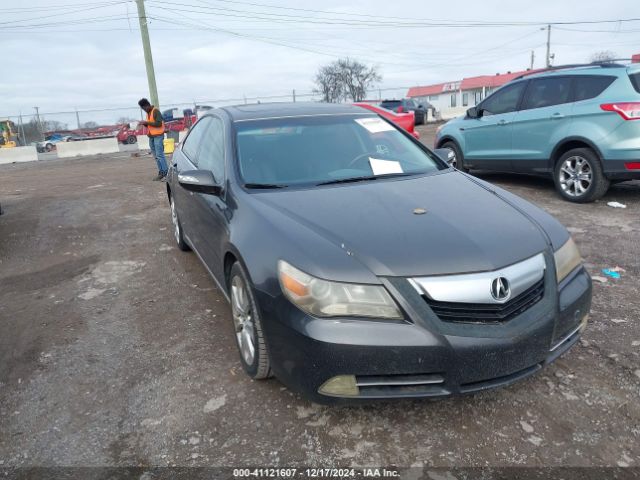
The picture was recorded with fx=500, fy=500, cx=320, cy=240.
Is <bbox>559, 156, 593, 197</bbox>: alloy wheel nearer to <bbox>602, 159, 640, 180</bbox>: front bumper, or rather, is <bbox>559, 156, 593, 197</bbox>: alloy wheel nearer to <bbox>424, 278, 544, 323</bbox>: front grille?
<bbox>602, 159, 640, 180</bbox>: front bumper

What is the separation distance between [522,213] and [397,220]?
0.76m

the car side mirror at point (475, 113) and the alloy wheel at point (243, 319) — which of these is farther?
the car side mirror at point (475, 113)

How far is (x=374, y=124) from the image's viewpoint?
404 cm

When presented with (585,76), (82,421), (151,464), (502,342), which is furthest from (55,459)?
(585,76)

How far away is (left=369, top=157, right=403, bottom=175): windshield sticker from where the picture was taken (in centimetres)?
350

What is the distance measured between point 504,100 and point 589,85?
142 cm

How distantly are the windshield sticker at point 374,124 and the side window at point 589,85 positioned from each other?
372 cm

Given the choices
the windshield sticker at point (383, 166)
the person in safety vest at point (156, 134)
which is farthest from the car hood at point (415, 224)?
the person in safety vest at point (156, 134)

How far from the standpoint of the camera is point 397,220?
8.53 feet

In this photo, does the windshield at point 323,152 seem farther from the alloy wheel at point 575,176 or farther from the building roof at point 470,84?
the building roof at point 470,84

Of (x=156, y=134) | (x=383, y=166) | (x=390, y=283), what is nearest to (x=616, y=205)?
(x=383, y=166)

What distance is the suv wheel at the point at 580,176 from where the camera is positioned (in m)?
6.32

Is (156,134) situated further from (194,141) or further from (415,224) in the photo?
(415,224)

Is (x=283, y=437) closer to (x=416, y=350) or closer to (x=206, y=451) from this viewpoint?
(x=206, y=451)
